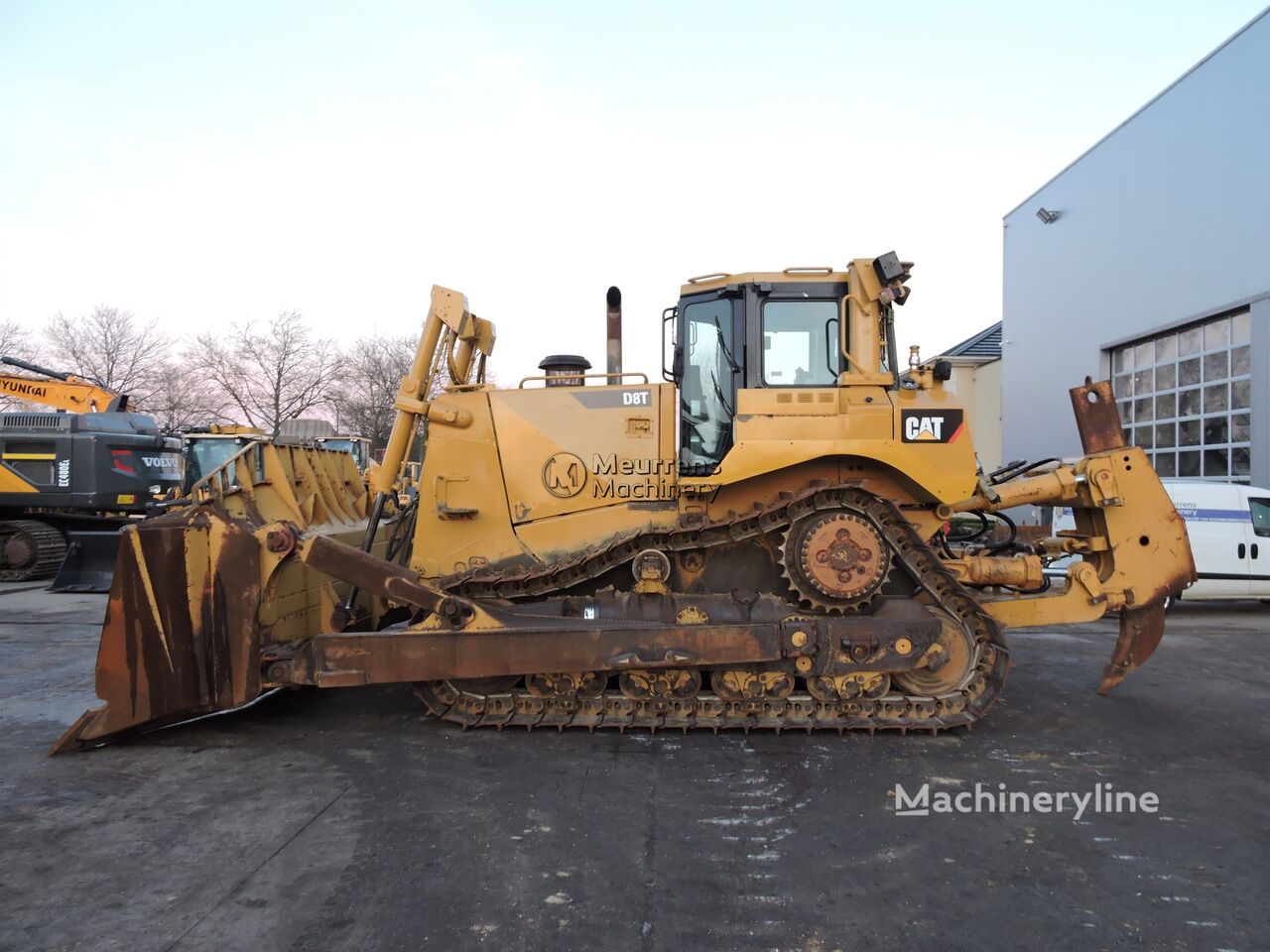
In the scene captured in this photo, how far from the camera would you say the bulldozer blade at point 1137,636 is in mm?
5777

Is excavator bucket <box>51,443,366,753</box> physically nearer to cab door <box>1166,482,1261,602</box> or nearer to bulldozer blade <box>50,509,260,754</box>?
bulldozer blade <box>50,509,260,754</box>

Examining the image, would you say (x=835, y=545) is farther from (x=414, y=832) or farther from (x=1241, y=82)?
(x=1241, y=82)

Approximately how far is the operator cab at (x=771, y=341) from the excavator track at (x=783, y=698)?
68 cm

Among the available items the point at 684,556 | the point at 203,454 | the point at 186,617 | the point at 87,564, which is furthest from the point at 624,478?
the point at 203,454

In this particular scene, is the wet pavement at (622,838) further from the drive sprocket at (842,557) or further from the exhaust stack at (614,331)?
the exhaust stack at (614,331)

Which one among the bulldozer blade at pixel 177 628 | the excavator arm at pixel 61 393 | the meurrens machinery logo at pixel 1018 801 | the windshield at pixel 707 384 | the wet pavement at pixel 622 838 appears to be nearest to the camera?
the wet pavement at pixel 622 838

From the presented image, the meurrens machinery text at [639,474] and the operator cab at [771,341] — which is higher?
the operator cab at [771,341]

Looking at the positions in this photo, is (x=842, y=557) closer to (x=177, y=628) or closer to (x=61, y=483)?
(x=177, y=628)

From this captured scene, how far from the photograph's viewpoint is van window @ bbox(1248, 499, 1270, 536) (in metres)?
10.8

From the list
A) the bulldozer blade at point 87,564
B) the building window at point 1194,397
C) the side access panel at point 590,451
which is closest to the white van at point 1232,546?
the building window at point 1194,397

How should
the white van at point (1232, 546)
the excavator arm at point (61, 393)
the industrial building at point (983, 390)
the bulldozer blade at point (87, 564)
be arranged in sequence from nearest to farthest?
1. the white van at point (1232, 546)
2. the bulldozer blade at point (87, 564)
3. the excavator arm at point (61, 393)
4. the industrial building at point (983, 390)

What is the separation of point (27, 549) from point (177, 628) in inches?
458

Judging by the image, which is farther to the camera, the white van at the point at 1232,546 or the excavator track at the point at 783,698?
the white van at the point at 1232,546

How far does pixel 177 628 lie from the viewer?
203 inches
